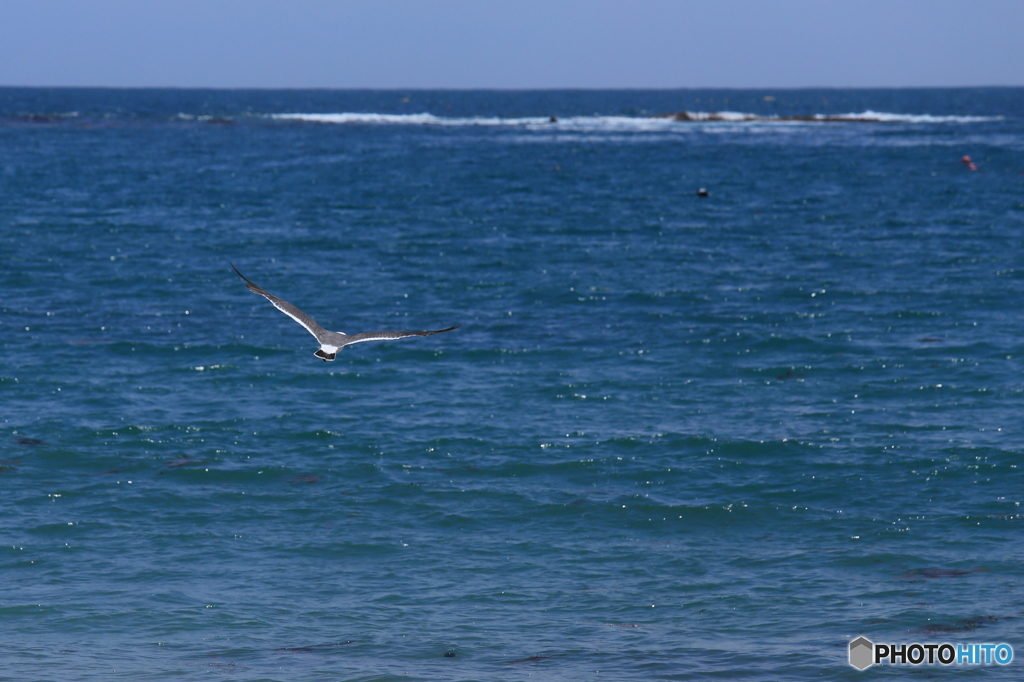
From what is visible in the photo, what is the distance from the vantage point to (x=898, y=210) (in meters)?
63.7

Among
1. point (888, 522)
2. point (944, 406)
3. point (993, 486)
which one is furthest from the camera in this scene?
point (944, 406)

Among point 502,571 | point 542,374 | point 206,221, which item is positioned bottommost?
point 502,571

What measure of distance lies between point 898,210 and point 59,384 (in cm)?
5025

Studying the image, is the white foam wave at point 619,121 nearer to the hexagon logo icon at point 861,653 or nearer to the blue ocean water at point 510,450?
the blue ocean water at point 510,450

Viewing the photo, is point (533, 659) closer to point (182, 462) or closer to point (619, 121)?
point (182, 462)

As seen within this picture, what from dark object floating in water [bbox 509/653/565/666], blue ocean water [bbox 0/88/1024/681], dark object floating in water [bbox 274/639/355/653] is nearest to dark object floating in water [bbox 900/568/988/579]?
blue ocean water [bbox 0/88/1024/681]

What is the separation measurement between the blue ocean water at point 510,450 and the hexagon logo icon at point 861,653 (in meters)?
0.17

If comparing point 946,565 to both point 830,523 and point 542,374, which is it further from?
point 542,374

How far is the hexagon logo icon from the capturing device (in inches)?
638

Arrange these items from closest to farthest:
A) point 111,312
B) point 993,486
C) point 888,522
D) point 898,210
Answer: point 888,522 < point 993,486 < point 111,312 < point 898,210

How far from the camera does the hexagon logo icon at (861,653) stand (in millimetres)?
16203

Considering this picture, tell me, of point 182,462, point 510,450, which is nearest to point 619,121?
point 510,450

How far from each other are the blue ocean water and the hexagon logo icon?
173 mm

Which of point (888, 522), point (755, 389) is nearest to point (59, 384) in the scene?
point (755, 389)
